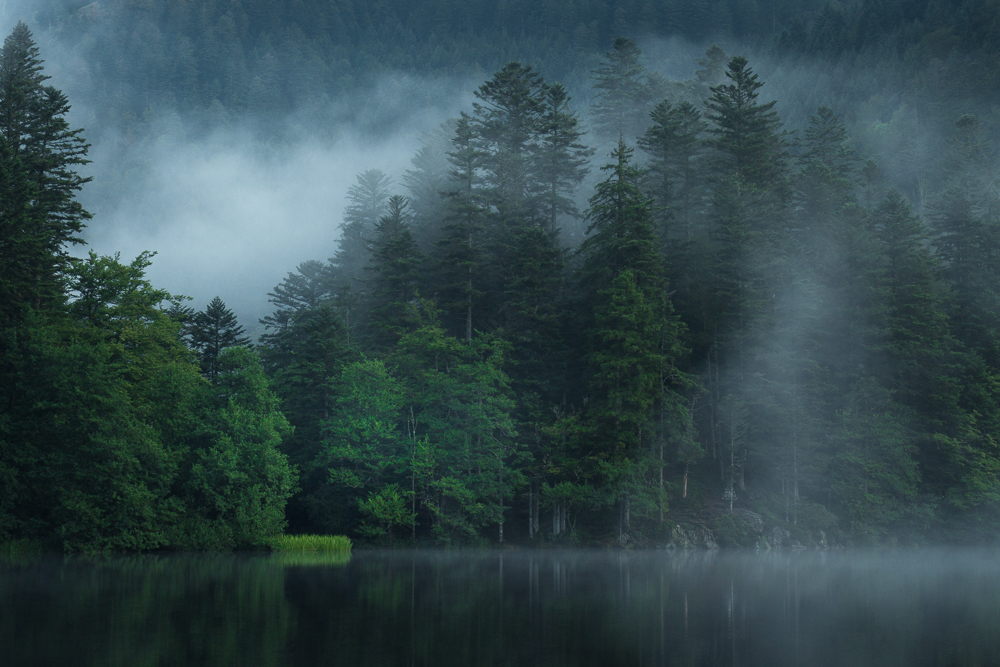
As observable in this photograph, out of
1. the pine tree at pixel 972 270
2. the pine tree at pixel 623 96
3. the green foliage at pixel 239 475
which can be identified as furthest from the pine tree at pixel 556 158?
the green foliage at pixel 239 475

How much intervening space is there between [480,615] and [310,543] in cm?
3244

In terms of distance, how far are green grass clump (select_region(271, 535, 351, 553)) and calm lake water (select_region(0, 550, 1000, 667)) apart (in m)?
10.7

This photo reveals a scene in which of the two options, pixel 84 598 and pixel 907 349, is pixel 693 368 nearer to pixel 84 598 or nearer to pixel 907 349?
pixel 907 349

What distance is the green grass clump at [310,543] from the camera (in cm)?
5309

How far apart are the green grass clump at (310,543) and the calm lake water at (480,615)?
10.7 metres

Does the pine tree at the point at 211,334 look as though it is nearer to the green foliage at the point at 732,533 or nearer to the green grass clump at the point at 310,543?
the green grass clump at the point at 310,543

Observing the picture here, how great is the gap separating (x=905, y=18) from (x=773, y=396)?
455 feet

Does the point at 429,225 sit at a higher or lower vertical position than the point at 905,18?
lower

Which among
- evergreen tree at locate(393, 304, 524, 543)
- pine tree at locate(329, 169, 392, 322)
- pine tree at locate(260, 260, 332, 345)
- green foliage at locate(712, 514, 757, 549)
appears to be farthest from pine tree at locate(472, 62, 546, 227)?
green foliage at locate(712, 514, 757, 549)

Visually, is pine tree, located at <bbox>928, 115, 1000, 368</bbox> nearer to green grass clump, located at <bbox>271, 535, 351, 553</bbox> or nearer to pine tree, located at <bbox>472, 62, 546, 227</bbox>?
pine tree, located at <bbox>472, 62, 546, 227</bbox>

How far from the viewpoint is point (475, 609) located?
84.8 ft

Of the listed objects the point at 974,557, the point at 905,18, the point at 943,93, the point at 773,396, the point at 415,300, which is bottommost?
the point at 974,557

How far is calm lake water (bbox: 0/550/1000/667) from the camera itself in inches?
724

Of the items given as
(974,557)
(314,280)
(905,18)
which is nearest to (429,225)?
(314,280)
